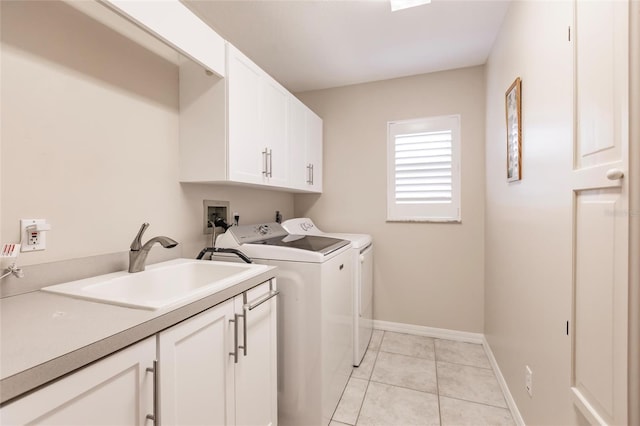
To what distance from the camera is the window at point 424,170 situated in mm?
2727

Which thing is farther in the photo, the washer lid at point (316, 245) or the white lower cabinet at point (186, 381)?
the washer lid at point (316, 245)

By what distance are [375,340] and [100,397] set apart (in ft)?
8.01

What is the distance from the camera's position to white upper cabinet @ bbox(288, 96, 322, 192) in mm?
2387

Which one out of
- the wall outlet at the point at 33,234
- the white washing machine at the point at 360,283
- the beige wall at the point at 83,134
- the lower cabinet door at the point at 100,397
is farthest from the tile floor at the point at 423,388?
the wall outlet at the point at 33,234

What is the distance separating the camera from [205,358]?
1026mm

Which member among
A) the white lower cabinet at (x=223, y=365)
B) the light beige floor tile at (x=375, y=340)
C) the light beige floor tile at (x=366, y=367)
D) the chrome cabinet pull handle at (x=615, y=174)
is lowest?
the light beige floor tile at (x=366, y=367)

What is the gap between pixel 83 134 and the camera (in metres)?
1.24

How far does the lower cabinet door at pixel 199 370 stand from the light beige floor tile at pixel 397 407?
982 mm

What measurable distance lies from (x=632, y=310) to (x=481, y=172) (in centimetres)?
210

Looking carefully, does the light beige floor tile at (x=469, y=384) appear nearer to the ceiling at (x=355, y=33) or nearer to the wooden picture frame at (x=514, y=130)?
the wooden picture frame at (x=514, y=130)

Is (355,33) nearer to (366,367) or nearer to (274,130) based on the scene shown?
(274,130)

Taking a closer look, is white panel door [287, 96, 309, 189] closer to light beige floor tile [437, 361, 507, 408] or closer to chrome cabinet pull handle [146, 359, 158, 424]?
chrome cabinet pull handle [146, 359, 158, 424]

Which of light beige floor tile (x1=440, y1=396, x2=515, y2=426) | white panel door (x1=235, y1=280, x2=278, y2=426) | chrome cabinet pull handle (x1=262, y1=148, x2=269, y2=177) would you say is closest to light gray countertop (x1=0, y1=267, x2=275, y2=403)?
white panel door (x1=235, y1=280, x2=278, y2=426)

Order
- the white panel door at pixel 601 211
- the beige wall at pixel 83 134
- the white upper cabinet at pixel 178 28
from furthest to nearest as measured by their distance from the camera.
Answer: the white upper cabinet at pixel 178 28
the beige wall at pixel 83 134
the white panel door at pixel 601 211
